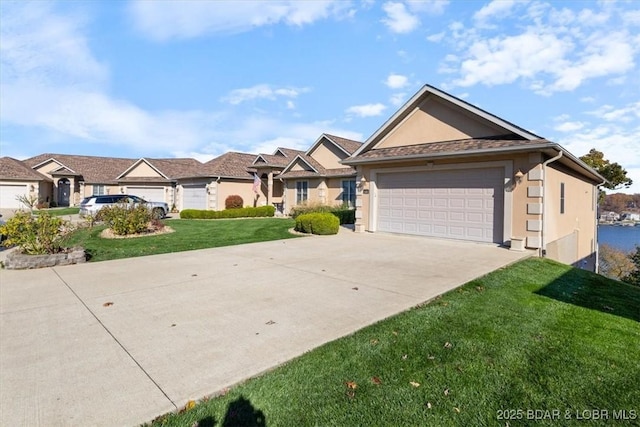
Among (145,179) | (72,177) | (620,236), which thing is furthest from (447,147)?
(620,236)

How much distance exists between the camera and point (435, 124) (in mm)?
Result: 13328

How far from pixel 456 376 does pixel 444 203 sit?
1003 cm

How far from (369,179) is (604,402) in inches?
483

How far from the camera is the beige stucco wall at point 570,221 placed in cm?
1112

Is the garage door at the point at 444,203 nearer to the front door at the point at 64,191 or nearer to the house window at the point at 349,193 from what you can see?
the house window at the point at 349,193

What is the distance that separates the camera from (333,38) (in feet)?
43.5

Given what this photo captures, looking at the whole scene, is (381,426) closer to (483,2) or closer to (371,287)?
(371,287)

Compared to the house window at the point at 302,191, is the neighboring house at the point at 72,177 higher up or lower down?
higher up

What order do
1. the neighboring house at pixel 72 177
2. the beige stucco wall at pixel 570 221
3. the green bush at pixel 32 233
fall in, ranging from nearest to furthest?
the green bush at pixel 32 233 < the beige stucco wall at pixel 570 221 < the neighboring house at pixel 72 177

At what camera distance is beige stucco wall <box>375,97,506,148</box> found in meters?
12.2

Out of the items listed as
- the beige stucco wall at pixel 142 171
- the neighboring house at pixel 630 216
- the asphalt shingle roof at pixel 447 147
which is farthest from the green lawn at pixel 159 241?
the neighboring house at pixel 630 216

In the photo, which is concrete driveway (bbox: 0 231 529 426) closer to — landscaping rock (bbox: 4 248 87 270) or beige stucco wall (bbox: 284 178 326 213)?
landscaping rock (bbox: 4 248 87 270)

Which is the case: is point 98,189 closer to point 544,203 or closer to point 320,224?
point 320,224

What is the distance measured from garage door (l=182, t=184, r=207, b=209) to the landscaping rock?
1859cm
